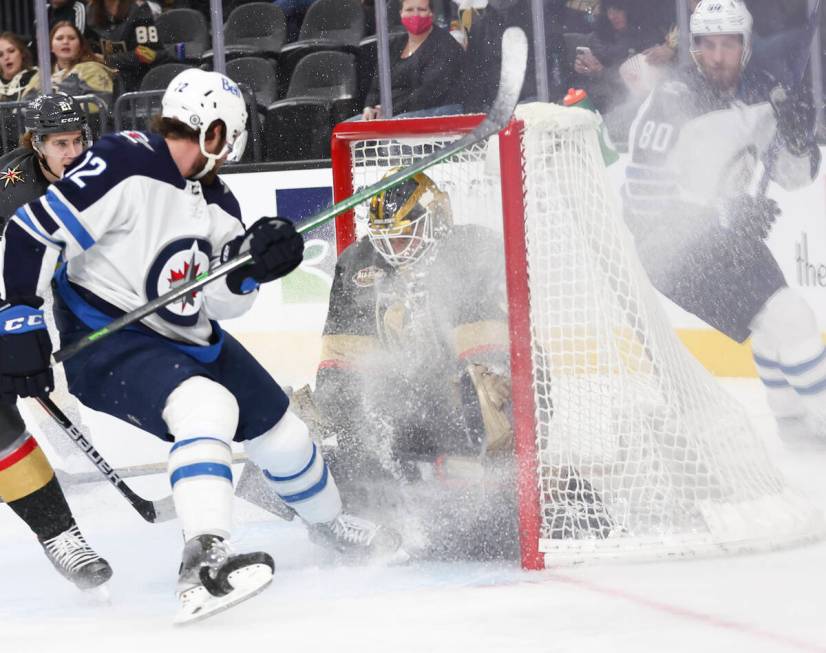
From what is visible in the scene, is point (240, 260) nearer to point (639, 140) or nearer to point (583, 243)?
point (583, 243)

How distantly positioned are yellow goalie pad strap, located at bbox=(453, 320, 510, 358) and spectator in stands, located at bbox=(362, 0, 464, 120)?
2.11 m

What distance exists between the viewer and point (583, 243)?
8.91 feet

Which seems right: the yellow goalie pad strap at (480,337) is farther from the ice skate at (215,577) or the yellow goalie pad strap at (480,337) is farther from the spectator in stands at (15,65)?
the spectator in stands at (15,65)

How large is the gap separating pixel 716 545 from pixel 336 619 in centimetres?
72

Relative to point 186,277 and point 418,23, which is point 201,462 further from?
point 418,23

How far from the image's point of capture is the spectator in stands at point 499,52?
4.83 m

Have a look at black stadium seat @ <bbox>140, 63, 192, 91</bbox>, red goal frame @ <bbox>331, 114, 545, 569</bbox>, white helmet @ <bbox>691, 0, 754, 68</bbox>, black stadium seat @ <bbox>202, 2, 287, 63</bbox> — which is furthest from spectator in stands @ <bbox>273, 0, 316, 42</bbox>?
red goal frame @ <bbox>331, 114, 545, 569</bbox>

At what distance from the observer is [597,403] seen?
270 centimetres

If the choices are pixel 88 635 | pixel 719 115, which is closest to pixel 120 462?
pixel 88 635

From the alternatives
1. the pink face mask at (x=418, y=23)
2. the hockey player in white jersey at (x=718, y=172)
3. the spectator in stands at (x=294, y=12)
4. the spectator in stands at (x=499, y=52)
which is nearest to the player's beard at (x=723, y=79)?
the hockey player in white jersey at (x=718, y=172)

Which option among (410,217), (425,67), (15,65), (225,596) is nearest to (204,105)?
(410,217)

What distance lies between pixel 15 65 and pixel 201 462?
382cm

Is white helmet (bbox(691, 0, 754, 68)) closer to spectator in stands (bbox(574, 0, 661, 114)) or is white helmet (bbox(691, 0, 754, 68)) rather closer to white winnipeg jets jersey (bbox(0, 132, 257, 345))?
spectator in stands (bbox(574, 0, 661, 114))

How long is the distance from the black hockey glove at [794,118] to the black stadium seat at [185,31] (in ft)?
7.76
